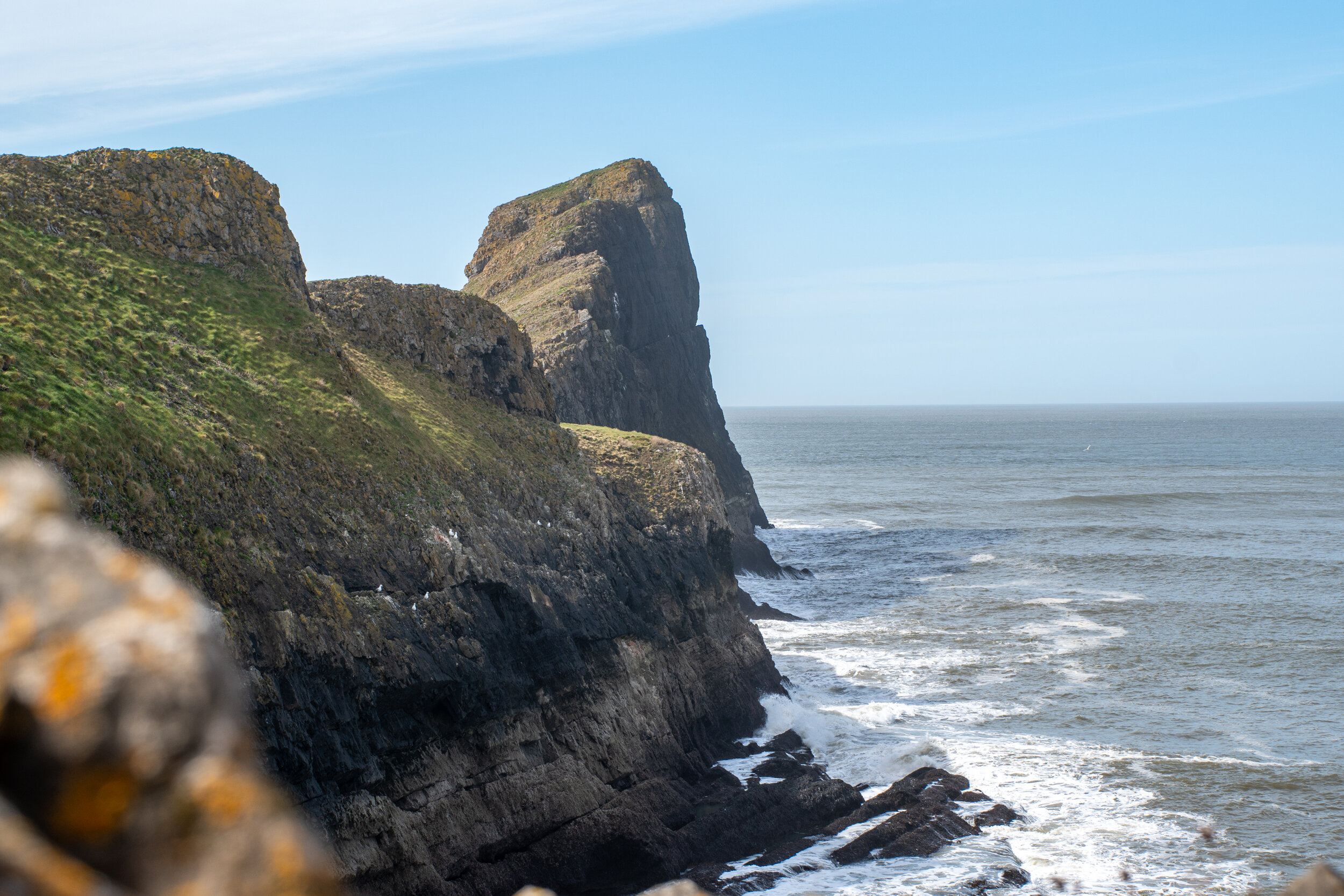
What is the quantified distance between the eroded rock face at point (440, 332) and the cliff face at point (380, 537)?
183 mm

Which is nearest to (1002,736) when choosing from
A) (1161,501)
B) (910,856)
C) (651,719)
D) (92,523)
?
(910,856)

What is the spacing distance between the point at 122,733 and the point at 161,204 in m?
34.4

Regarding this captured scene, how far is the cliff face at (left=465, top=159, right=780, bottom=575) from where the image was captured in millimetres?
63469

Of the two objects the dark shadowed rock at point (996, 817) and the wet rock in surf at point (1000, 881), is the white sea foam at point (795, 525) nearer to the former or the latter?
the dark shadowed rock at point (996, 817)

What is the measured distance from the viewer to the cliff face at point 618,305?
6347cm

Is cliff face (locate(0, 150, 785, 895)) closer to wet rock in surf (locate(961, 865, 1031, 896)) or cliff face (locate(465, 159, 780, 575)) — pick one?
wet rock in surf (locate(961, 865, 1031, 896))

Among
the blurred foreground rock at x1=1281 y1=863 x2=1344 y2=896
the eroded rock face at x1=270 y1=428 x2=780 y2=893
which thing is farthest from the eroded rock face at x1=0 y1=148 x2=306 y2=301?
the blurred foreground rock at x1=1281 y1=863 x2=1344 y2=896

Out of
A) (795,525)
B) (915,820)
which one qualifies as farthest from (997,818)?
(795,525)

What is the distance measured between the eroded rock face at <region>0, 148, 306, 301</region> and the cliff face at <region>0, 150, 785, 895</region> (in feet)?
0.29

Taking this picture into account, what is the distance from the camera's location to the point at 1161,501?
101312mm

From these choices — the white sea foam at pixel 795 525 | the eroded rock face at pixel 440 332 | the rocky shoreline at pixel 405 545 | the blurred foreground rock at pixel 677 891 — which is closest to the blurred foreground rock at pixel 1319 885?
the blurred foreground rock at pixel 677 891

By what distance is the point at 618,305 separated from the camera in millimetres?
74000

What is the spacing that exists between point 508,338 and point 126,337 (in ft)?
58.4

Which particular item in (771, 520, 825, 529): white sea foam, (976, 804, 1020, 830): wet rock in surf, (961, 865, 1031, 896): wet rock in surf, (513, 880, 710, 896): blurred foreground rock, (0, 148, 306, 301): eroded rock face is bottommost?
(961, 865, 1031, 896): wet rock in surf
